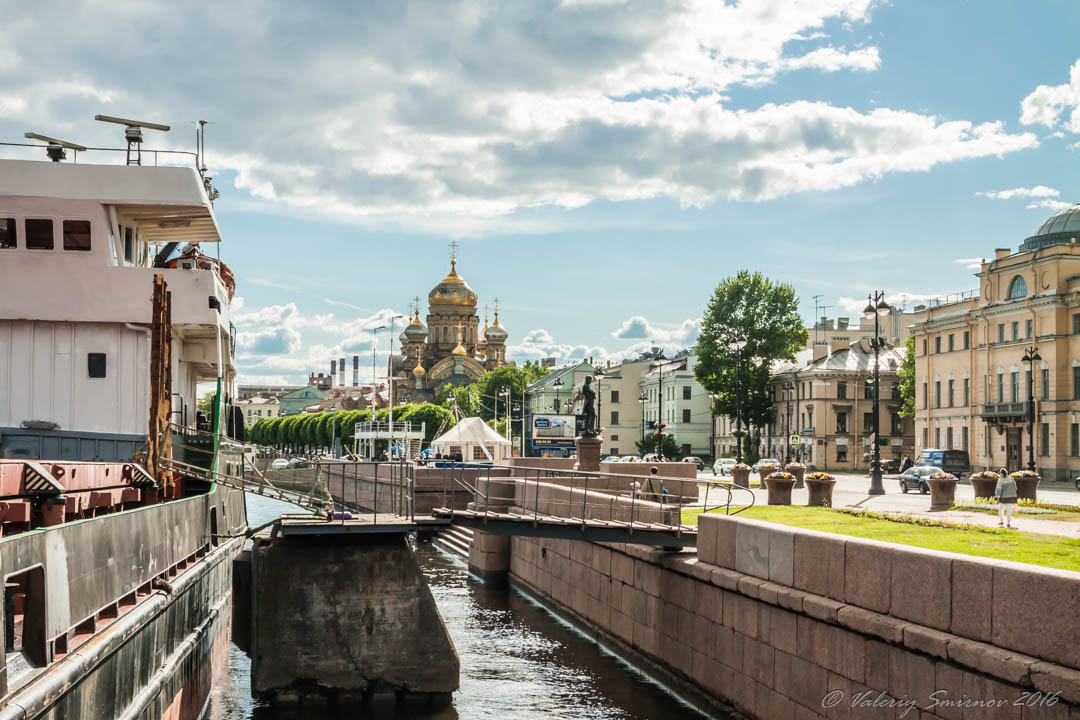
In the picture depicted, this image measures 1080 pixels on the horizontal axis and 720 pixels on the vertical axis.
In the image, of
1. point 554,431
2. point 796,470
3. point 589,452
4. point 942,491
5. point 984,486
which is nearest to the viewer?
point 942,491

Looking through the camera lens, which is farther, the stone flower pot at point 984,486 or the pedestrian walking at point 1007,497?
the stone flower pot at point 984,486

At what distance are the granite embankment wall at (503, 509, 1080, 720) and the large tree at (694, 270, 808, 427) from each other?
216 ft

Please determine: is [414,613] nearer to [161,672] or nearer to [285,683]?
[285,683]

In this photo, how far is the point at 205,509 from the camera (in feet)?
60.8

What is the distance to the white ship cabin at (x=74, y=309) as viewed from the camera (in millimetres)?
19172

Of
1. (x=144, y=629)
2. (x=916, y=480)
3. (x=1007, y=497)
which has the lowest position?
(x=916, y=480)

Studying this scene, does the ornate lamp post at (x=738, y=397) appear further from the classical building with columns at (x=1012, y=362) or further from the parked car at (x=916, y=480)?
the parked car at (x=916, y=480)

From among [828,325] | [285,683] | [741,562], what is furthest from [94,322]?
[828,325]

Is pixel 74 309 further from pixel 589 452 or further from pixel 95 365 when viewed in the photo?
pixel 589 452

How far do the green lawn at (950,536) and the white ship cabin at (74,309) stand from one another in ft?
35.2

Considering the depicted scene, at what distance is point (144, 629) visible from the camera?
38.8ft

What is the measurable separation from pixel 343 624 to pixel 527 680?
13.2 feet

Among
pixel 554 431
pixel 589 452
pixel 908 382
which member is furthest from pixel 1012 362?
pixel 589 452

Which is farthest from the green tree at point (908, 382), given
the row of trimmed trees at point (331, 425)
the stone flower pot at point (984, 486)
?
the stone flower pot at point (984, 486)
